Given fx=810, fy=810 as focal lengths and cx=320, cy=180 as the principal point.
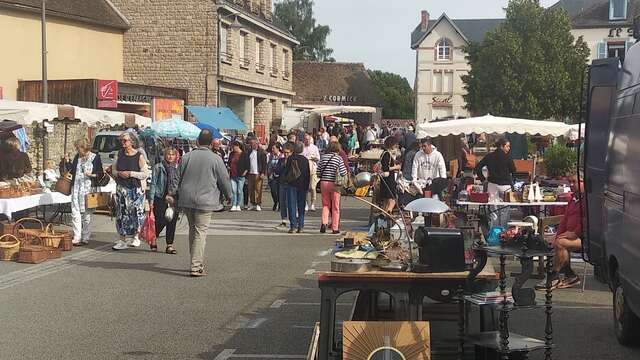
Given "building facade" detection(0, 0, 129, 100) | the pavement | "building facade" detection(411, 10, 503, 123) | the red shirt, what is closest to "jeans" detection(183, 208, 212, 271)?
the pavement

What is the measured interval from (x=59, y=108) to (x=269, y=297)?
8.54 m

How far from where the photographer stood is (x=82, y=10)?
1270 inches

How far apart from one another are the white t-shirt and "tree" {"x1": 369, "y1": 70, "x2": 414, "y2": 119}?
65674 mm

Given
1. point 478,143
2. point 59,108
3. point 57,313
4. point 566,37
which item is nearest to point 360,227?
point 59,108

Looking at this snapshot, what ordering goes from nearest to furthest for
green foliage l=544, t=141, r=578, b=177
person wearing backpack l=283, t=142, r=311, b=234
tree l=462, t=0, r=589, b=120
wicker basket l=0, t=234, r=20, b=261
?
wicker basket l=0, t=234, r=20, b=261
person wearing backpack l=283, t=142, r=311, b=234
green foliage l=544, t=141, r=578, b=177
tree l=462, t=0, r=589, b=120

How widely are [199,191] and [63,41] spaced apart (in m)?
22.8

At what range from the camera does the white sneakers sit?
517 inches

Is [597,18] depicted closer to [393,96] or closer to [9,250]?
[393,96]

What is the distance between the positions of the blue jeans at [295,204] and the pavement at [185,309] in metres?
2.11

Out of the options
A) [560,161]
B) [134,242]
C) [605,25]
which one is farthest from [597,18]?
[134,242]

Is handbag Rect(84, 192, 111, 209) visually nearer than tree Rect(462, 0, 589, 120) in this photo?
Yes

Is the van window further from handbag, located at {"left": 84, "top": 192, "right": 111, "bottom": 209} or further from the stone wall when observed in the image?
the stone wall

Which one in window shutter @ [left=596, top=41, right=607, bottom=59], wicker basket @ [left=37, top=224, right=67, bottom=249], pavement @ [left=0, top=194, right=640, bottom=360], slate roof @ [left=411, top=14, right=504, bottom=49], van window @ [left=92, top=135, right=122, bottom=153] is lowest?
pavement @ [left=0, top=194, right=640, bottom=360]

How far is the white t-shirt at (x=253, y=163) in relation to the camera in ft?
65.4
